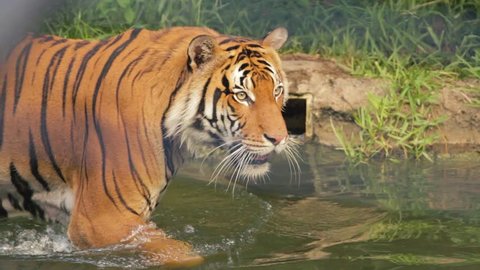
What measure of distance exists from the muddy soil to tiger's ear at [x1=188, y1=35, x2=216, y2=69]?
76.3 inches

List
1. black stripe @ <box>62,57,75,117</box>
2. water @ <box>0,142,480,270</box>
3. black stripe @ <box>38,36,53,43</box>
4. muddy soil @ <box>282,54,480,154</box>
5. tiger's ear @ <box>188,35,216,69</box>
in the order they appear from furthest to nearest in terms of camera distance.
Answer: muddy soil @ <box>282,54,480,154</box>
black stripe @ <box>38,36,53,43</box>
black stripe @ <box>62,57,75,117</box>
water @ <box>0,142,480,270</box>
tiger's ear @ <box>188,35,216,69</box>

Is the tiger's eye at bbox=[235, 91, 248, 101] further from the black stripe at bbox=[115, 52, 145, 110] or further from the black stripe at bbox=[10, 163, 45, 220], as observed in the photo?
the black stripe at bbox=[10, 163, 45, 220]

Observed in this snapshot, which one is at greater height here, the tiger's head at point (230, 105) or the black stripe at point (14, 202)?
the tiger's head at point (230, 105)

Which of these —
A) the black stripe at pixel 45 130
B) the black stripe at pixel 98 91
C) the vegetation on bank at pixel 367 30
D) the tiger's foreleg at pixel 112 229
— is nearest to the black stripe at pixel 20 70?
the black stripe at pixel 45 130

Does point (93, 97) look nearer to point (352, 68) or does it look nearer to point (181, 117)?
point (181, 117)

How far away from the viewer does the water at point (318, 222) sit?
172 inches

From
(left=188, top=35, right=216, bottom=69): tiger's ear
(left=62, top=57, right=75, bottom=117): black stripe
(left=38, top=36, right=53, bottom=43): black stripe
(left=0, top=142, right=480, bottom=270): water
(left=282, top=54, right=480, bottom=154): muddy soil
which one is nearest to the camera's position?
(left=188, top=35, right=216, bottom=69): tiger's ear

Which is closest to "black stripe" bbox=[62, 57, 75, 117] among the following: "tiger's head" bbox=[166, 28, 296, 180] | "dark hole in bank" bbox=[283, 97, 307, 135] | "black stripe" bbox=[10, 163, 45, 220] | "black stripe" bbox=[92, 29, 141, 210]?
"black stripe" bbox=[92, 29, 141, 210]

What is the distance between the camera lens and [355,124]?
244 inches

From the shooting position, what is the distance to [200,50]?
4293 mm

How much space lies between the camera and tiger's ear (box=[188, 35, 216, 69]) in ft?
14.0

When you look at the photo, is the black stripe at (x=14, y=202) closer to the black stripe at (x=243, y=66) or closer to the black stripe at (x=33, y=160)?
the black stripe at (x=33, y=160)

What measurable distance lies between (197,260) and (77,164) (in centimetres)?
58

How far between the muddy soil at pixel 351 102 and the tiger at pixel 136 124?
68.0 inches
